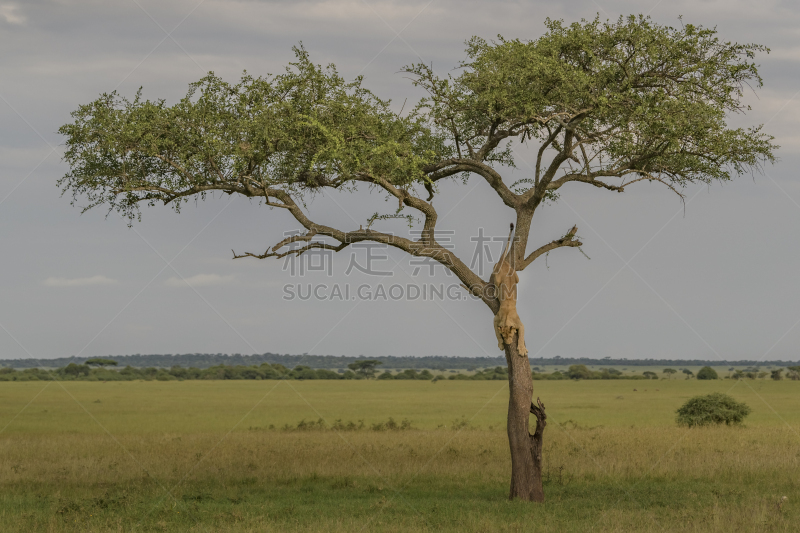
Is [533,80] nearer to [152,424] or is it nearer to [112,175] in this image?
[112,175]

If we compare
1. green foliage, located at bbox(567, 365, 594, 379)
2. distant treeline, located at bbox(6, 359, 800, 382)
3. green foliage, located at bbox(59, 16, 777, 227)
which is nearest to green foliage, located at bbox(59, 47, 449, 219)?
green foliage, located at bbox(59, 16, 777, 227)

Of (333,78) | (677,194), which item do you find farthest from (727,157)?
(333,78)

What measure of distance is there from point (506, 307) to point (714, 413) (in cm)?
2521

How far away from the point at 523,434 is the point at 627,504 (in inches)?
104

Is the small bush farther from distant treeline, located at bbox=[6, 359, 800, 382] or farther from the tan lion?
distant treeline, located at bbox=[6, 359, 800, 382]

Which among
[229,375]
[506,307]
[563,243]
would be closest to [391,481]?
[506,307]

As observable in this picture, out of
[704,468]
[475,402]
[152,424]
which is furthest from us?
[475,402]

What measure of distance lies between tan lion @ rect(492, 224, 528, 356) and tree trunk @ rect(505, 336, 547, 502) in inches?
17.3

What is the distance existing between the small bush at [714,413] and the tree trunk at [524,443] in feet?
77.3

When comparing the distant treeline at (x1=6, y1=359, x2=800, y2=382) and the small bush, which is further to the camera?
the distant treeline at (x1=6, y1=359, x2=800, y2=382)

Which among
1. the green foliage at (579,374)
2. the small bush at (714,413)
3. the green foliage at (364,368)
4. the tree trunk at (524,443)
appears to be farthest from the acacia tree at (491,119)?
the green foliage at (364,368)

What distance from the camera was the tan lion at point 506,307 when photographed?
16234 millimetres

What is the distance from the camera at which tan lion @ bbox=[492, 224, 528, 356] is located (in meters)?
16.2

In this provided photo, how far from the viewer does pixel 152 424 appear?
44156mm
